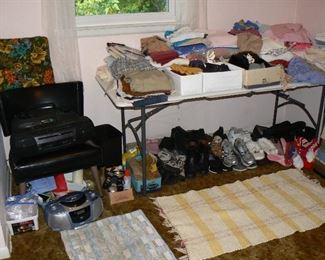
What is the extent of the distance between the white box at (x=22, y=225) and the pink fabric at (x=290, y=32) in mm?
2224

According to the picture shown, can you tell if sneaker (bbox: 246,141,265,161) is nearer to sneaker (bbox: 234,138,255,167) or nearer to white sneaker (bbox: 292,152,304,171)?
sneaker (bbox: 234,138,255,167)

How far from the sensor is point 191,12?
9.06 feet

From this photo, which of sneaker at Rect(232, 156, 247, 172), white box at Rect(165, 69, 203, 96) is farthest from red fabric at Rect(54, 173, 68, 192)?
sneaker at Rect(232, 156, 247, 172)

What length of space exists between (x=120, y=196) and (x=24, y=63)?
1154mm

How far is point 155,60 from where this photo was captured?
251 centimetres

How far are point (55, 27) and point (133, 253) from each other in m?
1.61

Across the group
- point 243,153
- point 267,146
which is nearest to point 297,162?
point 267,146

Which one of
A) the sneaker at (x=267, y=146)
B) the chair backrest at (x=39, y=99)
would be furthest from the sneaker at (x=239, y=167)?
the chair backrest at (x=39, y=99)

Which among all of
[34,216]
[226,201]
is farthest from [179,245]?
[34,216]

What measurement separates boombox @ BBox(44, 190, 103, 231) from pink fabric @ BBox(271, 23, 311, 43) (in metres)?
1.89

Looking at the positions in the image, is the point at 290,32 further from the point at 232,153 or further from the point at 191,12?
the point at 232,153

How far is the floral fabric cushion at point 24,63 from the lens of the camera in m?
2.45

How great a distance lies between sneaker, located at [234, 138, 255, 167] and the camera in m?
2.85

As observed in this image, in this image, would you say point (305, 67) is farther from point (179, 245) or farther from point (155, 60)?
point (179, 245)
